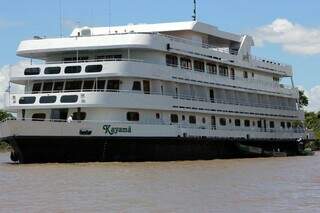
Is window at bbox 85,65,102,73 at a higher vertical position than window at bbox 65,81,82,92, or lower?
higher

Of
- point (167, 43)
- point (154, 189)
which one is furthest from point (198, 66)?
point (154, 189)

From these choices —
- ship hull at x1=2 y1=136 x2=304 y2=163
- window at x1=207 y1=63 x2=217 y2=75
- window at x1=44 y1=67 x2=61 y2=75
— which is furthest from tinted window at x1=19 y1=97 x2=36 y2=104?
window at x1=207 y1=63 x2=217 y2=75

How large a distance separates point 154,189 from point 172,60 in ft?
62.4

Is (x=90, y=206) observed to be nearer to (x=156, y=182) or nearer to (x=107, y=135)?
(x=156, y=182)

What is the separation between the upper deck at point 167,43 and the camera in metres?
35.4

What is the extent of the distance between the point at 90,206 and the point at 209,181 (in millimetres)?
7352

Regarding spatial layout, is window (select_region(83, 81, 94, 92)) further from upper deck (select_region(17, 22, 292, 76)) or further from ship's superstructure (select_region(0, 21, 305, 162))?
upper deck (select_region(17, 22, 292, 76))

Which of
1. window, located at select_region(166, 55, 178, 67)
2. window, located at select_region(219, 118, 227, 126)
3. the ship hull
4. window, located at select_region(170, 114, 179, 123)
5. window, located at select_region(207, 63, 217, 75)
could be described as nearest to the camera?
the ship hull

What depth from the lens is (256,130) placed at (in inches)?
1874

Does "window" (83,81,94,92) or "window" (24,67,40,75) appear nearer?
"window" (83,81,94,92)

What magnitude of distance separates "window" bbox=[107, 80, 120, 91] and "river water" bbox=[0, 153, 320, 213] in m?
6.87

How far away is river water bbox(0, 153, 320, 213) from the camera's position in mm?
16625

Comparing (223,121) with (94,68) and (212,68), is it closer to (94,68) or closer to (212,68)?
(212,68)

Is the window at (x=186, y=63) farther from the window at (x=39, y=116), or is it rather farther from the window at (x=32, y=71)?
the window at (x=39, y=116)
